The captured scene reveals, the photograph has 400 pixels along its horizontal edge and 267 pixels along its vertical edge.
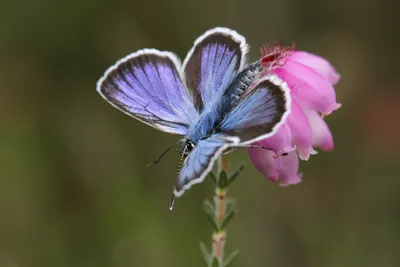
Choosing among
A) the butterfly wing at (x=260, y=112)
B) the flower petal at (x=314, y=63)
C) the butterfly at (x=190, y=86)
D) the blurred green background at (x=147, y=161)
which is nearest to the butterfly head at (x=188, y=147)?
the butterfly at (x=190, y=86)

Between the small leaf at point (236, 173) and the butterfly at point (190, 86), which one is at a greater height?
the butterfly at point (190, 86)

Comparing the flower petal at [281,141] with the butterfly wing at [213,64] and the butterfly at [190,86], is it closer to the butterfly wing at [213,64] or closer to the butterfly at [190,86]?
the butterfly at [190,86]

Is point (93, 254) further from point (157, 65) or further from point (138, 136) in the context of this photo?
point (157, 65)

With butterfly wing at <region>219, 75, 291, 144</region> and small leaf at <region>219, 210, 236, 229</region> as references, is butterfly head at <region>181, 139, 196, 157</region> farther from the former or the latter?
small leaf at <region>219, 210, 236, 229</region>

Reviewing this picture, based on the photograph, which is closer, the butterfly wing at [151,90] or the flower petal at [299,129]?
the flower petal at [299,129]

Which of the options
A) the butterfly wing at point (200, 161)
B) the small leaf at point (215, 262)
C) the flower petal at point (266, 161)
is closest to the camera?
the butterfly wing at point (200, 161)

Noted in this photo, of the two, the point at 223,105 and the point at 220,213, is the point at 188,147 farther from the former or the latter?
the point at 220,213

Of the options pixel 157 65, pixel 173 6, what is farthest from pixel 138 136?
pixel 157 65
